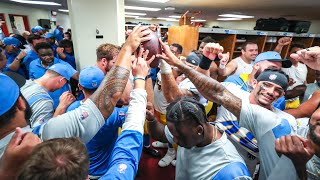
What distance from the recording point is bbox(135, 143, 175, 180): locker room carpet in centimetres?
293

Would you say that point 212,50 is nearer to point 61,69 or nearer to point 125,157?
point 125,157

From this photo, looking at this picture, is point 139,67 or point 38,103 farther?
point 38,103

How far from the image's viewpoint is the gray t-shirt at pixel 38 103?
6.01 ft

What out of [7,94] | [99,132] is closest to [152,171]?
[99,132]

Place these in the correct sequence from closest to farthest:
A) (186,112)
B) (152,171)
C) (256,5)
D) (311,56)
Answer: (186,112) < (311,56) < (152,171) < (256,5)

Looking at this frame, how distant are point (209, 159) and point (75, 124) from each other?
0.95 meters

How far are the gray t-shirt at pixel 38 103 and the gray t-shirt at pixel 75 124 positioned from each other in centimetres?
86

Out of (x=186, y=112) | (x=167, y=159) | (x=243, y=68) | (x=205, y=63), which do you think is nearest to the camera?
(x=186, y=112)

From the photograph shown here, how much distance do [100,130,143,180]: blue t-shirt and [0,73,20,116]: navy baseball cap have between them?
0.60 m

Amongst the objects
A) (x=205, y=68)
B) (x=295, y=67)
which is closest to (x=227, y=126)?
(x=205, y=68)

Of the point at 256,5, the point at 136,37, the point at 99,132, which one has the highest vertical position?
the point at 256,5

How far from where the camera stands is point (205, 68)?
215cm

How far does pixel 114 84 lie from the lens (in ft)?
3.84

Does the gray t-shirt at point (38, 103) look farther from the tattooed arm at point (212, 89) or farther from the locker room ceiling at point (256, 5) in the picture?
the locker room ceiling at point (256, 5)
